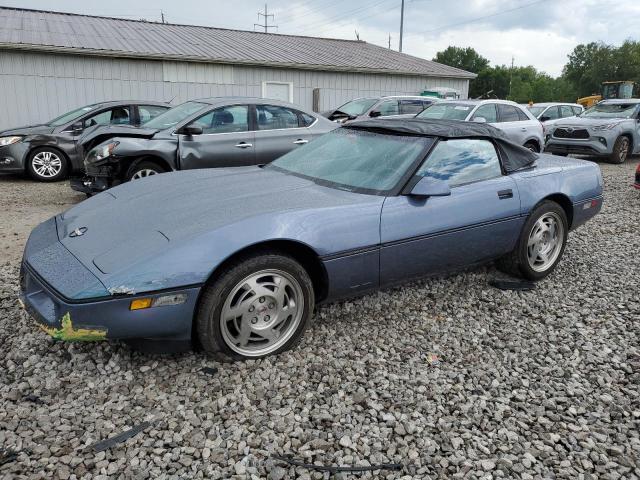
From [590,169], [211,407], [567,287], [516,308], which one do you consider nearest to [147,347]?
[211,407]

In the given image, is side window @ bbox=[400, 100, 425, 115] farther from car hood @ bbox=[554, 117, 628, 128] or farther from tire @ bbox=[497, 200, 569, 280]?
tire @ bbox=[497, 200, 569, 280]

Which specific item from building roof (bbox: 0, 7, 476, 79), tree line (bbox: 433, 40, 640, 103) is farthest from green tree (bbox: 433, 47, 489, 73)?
building roof (bbox: 0, 7, 476, 79)

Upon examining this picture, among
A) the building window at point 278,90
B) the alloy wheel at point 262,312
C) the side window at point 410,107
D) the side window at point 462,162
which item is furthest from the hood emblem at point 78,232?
the building window at point 278,90

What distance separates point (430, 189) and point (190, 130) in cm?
450

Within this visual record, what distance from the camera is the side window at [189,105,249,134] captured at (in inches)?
280

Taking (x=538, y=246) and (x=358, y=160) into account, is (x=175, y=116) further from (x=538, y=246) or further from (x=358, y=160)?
(x=538, y=246)

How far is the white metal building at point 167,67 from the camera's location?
495 inches

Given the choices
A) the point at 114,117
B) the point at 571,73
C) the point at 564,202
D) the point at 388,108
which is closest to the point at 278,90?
the point at 388,108

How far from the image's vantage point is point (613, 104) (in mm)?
13336

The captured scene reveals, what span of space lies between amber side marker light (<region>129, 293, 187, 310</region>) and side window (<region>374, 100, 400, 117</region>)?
9.71 meters

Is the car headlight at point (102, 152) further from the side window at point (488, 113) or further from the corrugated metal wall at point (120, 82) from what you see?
the corrugated metal wall at point (120, 82)

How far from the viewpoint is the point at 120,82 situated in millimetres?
13680

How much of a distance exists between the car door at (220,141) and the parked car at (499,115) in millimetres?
4513

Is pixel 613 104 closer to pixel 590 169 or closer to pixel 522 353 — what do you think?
pixel 590 169
